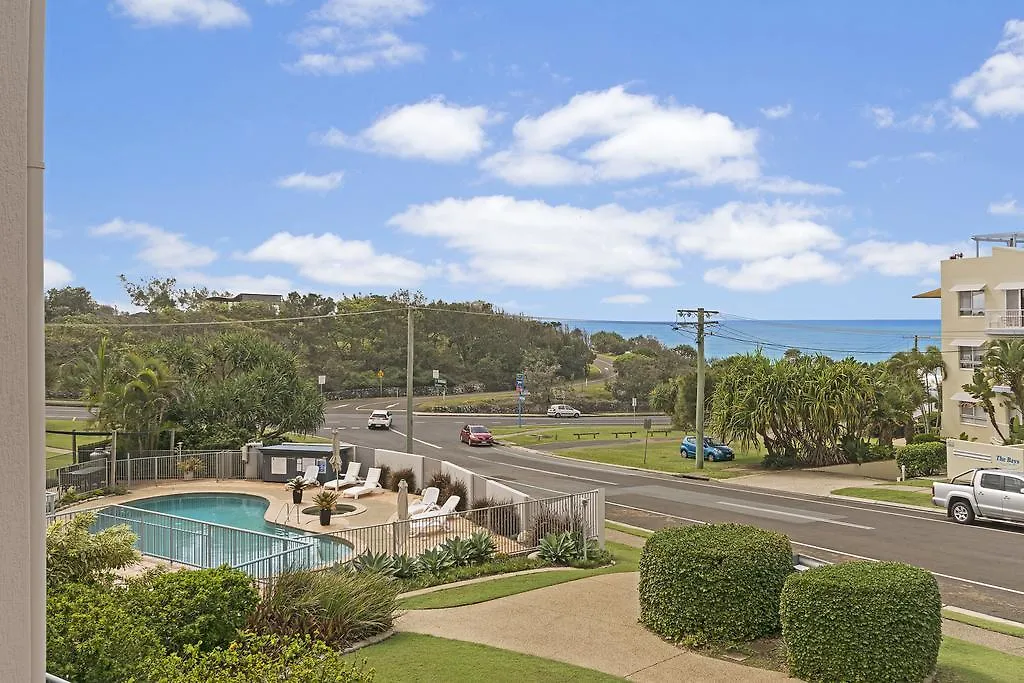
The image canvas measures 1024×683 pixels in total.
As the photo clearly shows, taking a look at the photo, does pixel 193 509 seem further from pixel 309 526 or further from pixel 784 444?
pixel 784 444

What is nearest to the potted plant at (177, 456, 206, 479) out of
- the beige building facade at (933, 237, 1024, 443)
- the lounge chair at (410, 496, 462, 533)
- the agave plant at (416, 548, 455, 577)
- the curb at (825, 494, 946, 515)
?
the lounge chair at (410, 496, 462, 533)

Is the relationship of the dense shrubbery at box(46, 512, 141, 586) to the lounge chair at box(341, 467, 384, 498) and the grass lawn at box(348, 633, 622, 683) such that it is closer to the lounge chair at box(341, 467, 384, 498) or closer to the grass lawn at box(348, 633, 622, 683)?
the grass lawn at box(348, 633, 622, 683)

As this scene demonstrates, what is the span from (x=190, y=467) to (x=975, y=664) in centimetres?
2749

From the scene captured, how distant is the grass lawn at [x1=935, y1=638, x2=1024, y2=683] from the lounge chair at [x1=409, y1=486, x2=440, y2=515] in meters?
13.7

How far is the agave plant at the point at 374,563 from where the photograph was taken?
46.9ft

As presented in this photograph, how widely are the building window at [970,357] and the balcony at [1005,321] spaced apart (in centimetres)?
122

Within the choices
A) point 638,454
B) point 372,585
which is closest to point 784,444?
point 638,454

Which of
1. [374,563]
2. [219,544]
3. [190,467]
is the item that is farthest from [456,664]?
[190,467]

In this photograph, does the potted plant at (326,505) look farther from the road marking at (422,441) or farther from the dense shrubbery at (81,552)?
the road marking at (422,441)

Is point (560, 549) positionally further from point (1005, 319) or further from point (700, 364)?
point (1005, 319)

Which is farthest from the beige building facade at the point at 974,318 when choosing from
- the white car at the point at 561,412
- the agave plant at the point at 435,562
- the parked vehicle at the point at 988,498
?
the white car at the point at 561,412

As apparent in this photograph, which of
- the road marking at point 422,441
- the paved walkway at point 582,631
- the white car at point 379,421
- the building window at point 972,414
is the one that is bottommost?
the road marking at point 422,441

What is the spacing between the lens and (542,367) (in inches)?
3440

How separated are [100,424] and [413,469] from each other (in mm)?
13469
